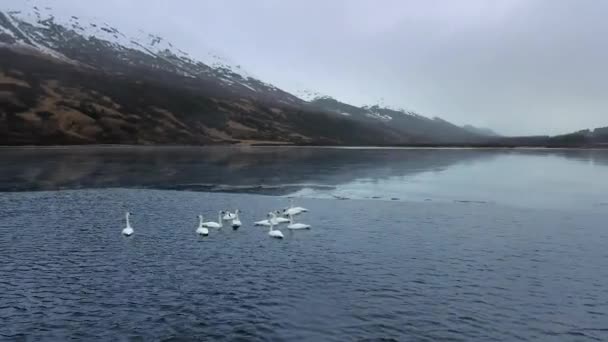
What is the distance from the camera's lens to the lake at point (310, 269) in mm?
24375

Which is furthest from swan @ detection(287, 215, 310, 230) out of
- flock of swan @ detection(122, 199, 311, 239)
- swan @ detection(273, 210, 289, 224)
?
swan @ detection(273, 210, 289, 224)

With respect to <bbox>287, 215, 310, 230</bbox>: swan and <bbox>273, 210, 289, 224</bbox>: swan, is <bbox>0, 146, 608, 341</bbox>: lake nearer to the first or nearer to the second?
<bbox>287, 215, 310, 230</bbox>: swan

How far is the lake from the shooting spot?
24.4m

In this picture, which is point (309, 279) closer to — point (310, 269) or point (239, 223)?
point (310, 269)

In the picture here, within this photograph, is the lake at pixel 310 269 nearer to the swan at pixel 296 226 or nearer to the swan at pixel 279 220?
the swan at pixel 296 226

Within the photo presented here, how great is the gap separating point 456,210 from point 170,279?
113ft

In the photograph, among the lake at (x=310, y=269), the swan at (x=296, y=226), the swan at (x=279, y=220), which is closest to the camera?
the lake at (x=310, y=269)

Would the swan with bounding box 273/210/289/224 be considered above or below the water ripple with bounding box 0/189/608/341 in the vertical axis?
above

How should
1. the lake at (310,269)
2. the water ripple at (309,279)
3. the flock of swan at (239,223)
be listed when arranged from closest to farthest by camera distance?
the water ripple at (309,279) → the lake at (310,269) → the flock of swan at (239,223)

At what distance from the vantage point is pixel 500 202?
62.2 metres

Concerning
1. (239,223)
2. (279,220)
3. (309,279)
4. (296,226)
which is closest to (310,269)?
(309,279)

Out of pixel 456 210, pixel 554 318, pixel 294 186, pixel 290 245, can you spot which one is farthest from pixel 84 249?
pixel 294 186

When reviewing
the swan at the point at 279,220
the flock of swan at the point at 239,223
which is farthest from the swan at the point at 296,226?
the swan at the point at 279,220

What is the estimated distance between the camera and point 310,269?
1299 inches
